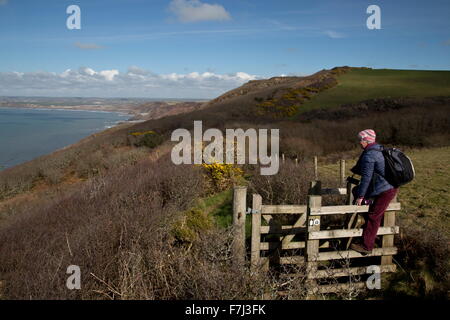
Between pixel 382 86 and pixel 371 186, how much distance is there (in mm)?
40108

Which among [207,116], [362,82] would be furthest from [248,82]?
[207,116]

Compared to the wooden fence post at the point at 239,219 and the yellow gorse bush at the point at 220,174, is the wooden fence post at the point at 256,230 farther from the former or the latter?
the yellow gorse bush at the point at 220,174

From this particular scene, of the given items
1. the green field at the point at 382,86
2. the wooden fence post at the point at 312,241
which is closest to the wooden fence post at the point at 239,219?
the wooden fence post at the point at 312,241

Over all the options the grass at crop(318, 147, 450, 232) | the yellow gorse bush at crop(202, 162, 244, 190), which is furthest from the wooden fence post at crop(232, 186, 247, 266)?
the yellow gorse bush at crop(202, 162, 244, 190)

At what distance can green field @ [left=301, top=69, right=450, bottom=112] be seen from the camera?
33750mm

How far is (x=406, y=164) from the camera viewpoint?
4.54 m

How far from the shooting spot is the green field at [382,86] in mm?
33750

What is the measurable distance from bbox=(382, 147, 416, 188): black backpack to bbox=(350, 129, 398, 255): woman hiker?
3.0 inches

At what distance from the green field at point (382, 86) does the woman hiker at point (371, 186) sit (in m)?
28.4

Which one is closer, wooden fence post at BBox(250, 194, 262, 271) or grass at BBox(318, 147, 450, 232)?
wooden fence post at BBox(250, 194, 262, 271)

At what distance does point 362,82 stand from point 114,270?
44.7 metres

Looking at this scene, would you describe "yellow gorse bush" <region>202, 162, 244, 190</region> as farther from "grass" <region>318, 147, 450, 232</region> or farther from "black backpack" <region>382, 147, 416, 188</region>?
"black backpack" <region>382, 147, 416, 188</region>

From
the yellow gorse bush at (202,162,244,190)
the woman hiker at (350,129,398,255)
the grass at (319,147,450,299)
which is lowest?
the grass at (319,147,450,299)
